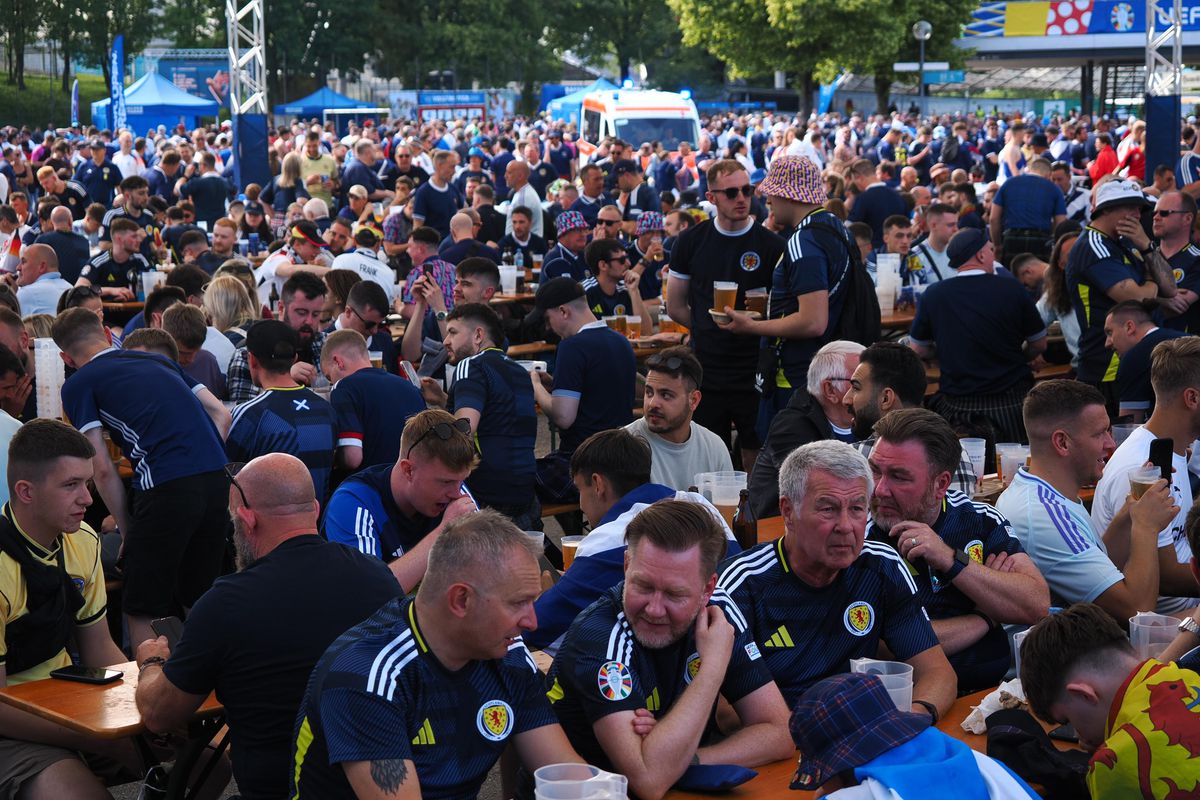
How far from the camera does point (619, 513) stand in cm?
411

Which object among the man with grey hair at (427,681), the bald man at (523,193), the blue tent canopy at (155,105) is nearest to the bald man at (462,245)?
the bald man at (523,193)

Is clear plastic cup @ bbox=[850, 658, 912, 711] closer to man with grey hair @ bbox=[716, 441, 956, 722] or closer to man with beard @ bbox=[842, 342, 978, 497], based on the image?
man with grey hair @ bbox=[716, 441, 956, 722]

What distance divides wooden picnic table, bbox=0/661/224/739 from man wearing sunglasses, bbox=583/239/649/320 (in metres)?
5.06

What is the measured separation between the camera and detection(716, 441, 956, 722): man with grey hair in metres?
3.62

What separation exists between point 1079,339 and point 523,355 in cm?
387

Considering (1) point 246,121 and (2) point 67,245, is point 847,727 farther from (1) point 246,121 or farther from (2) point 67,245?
(1) point 246,121

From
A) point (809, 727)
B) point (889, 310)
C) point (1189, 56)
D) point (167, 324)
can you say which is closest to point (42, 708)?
point (809, 727)

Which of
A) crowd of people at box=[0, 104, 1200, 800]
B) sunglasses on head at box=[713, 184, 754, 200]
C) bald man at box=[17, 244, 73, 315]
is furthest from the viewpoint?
bald man at box=[17, 244, 73, 315]

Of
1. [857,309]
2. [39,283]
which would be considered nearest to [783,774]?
[857,309]

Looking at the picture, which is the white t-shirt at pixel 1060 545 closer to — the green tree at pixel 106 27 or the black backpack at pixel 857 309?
the black backpack at pixel 857 309

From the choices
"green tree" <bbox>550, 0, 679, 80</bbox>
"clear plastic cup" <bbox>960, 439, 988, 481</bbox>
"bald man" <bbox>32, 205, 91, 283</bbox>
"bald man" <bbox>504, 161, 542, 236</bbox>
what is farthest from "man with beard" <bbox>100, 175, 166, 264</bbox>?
"green tree" <bbox>550, 0, 679, 80</bbox>

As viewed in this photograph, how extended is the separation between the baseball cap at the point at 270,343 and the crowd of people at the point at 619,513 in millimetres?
11

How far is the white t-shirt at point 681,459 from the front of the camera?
5.64 meters

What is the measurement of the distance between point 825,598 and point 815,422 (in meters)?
1.82
